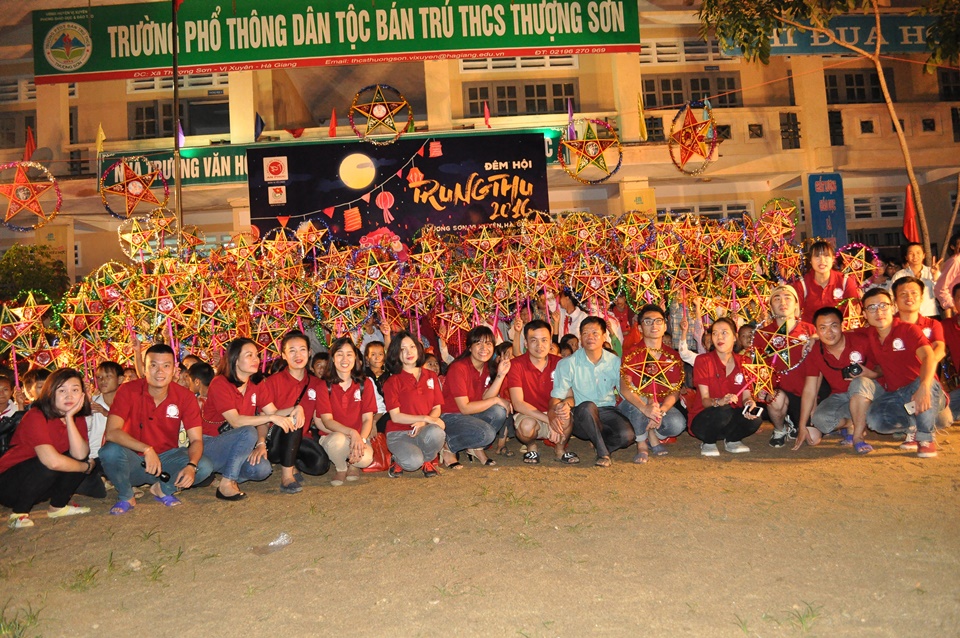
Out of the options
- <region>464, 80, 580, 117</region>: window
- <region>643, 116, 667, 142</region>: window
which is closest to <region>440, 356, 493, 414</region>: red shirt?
<region>643, 116, 667, 142</region>: window

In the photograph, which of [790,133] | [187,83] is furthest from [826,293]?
[187,83]

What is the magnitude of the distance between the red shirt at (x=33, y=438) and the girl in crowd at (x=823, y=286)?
18.4 feet

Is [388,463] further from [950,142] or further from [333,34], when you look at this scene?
[950,142]

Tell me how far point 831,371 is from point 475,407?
8.56ft

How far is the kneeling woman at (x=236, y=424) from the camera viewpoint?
17.1 feet

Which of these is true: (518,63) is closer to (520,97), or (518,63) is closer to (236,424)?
(520,97)

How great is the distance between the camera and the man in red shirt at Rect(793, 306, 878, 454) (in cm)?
575

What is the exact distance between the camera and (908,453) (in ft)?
18.0

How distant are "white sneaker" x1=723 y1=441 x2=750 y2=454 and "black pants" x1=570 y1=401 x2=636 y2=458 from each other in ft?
2.47

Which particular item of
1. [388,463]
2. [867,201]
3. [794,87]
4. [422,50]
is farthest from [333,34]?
[867,201]

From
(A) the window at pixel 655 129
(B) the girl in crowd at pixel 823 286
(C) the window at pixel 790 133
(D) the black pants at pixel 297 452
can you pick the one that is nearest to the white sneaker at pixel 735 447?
(B) the girl in crowd at pixel 823 286

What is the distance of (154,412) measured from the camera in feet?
17.1

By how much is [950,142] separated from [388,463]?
15.0 m

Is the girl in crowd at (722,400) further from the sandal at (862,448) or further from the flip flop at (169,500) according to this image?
the flip flop at (169,500)
